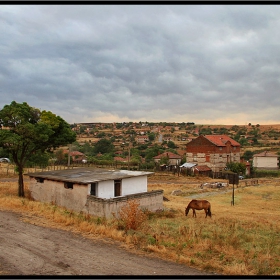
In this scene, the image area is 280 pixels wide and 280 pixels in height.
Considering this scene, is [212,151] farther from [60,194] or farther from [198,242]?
[198,242]

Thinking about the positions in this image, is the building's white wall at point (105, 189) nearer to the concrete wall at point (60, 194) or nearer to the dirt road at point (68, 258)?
the concrete wall at point (60, 194)

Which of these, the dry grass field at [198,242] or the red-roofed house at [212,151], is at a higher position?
the red-roofed house at [212,151]

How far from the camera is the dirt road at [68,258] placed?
8.80 meters

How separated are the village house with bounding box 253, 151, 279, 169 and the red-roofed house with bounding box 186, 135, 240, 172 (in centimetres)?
1086

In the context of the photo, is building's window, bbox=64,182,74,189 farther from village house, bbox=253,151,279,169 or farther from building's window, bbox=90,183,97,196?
village house, bbox=253,151,279,169

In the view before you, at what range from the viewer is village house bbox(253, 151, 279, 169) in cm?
7944

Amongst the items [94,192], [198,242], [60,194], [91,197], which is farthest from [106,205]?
[198,242]

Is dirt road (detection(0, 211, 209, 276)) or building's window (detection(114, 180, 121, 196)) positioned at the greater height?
building's window (detection(114, 180, 121, 196))

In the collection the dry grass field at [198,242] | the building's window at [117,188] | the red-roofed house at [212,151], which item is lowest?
the dry grass field at [198,242]

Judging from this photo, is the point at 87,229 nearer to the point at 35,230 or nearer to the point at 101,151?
the point at 35,230

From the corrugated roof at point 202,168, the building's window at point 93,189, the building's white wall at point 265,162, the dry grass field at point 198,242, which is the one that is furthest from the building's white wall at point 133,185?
the building's white wall at point 265,162

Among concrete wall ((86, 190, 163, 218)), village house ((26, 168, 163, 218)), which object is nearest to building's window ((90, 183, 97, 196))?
village house ((26, 168, 163, 218))

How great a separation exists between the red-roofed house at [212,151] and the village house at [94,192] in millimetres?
48089

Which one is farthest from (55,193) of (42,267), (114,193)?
(42,267)
